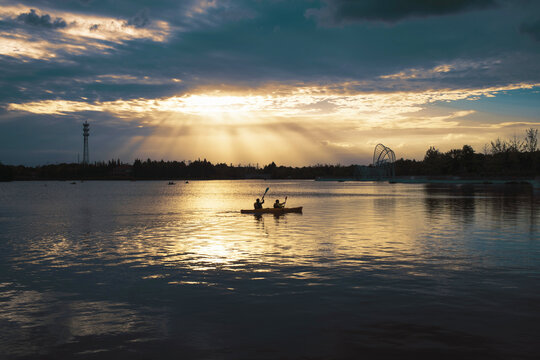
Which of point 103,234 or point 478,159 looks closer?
point 103,234

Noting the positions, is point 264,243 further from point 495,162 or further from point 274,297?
point 495,162

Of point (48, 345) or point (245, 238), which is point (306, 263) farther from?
point (48, 345)

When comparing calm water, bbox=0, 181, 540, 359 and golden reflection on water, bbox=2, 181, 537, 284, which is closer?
calm water, bbox=0, 181, 540, 359

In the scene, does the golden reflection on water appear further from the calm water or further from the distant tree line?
the distant tree line

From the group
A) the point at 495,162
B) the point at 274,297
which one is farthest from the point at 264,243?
the point at 495,162

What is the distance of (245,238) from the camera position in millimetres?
28875

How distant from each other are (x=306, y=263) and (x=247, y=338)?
9.68 metres

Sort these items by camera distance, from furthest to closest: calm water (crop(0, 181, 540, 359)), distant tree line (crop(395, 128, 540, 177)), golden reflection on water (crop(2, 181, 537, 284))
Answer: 1. distant tree line (crop(395, 128, 540, 177))
2. golden reflection on water (crop(2, 181, 537, 284))
3. calm water (crop(0, 181, 540, 359))

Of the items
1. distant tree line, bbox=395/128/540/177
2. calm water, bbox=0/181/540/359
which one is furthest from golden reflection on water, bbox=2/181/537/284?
distant tree line, bbox=395/128/540/177

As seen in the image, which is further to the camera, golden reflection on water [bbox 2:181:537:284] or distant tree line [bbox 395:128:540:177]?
distant tree line [bbox 395:128:540:177]

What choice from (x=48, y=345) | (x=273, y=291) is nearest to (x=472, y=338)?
(x=273, y=291)

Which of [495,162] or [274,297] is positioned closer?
[274,297]

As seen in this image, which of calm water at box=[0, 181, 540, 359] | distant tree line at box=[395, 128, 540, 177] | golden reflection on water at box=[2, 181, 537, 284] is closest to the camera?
calm water at box=[0, 181, 540, 359]

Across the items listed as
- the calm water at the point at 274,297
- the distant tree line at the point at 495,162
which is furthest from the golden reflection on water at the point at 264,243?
the distant tree line at the point at 495,162
